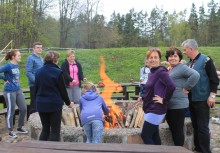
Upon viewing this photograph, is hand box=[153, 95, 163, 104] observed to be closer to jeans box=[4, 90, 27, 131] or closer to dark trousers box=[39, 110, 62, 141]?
dark trousers box=[39, 110, 62, 141]

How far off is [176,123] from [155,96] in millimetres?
707

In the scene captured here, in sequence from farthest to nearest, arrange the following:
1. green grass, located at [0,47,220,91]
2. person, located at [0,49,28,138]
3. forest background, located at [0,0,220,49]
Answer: forest background, located at [0,0,220,49] < green grass, located at [0,47,220,91] < person, located at [0,49,28,138]

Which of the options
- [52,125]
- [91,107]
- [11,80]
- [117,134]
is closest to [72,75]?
[11,80]

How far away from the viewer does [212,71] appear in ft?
15.1

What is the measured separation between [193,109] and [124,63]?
1557cm

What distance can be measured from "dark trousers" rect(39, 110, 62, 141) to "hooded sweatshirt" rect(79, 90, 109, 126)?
1.27 feet

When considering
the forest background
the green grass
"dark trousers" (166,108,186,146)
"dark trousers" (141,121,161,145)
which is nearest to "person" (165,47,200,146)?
"dark trousers" (166,108,186,146)

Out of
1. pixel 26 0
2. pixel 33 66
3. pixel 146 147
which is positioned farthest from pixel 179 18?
pixel 146 147

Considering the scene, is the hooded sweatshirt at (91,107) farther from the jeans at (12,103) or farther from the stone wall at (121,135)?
the jeans at (12,103)

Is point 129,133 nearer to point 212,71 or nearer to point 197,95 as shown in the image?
point 197,95

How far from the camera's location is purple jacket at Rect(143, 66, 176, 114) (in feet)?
13.7

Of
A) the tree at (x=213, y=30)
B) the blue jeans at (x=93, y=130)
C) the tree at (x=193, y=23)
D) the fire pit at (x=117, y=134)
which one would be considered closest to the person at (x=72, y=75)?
the fire pit at (x=117, y=134)

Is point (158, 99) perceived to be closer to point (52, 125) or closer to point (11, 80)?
point (52, 125)

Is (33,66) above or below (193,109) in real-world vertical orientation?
above
